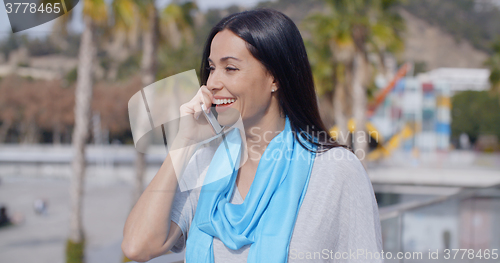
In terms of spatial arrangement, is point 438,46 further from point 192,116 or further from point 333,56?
point 192,116

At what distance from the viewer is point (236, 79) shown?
118 cm

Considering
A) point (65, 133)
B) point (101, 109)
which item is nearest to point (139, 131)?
point (101, 109)

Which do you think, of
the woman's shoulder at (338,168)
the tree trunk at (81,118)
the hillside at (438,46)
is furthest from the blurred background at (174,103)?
the hillside at (438,46)

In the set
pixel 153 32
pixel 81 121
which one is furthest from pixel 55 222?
pixel 153 32

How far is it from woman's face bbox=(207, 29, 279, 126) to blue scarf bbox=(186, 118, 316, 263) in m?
0.10

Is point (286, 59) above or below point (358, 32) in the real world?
below

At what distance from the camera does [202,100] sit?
3.93 feet

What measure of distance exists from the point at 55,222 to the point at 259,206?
2439cm

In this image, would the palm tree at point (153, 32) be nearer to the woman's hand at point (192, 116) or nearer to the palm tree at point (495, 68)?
the woman's hand at point (192, 116)

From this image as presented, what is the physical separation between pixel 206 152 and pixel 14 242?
20568 millimetres

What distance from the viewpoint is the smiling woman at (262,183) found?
1.13 meters

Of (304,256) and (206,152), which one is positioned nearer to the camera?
(304,256)

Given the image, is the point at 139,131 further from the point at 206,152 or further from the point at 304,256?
the point at 304,256

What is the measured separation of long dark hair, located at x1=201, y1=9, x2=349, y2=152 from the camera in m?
1.17
